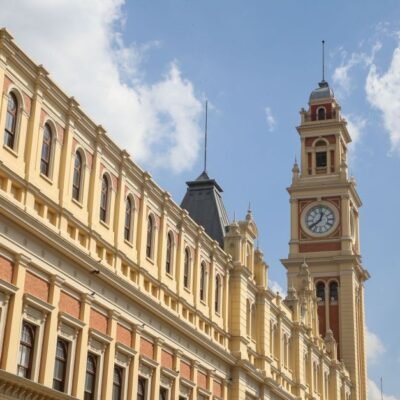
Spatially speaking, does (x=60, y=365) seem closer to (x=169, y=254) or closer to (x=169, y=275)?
(x=169, y=275)

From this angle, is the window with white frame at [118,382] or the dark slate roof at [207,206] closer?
the window with white frame at [118,382]

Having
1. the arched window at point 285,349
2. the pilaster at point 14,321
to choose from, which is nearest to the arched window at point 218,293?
the arched window at point 285,349

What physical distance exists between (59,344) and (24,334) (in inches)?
81.5

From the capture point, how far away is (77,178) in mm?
31500

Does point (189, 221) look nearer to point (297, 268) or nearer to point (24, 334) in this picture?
point (24, 334)

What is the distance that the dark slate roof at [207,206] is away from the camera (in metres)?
48.0

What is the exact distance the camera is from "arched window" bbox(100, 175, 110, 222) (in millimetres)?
33000

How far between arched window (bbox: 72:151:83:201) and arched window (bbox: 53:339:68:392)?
16.9ft

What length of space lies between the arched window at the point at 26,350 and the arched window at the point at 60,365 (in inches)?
58.6

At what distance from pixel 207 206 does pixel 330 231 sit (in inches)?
1187

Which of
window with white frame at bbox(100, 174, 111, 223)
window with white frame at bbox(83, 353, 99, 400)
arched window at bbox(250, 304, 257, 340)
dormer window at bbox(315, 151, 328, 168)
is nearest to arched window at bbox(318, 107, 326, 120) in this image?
dormer window at bbox(315, 151, 328, 168)

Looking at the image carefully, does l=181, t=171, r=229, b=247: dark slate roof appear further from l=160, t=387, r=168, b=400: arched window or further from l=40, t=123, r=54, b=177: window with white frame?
l=40, t=123, r=54, b=177: window with white frame

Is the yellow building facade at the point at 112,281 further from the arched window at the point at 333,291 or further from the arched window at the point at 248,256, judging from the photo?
the arched window at the point at 333,291

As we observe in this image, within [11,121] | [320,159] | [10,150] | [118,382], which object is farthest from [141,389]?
[320,159]
